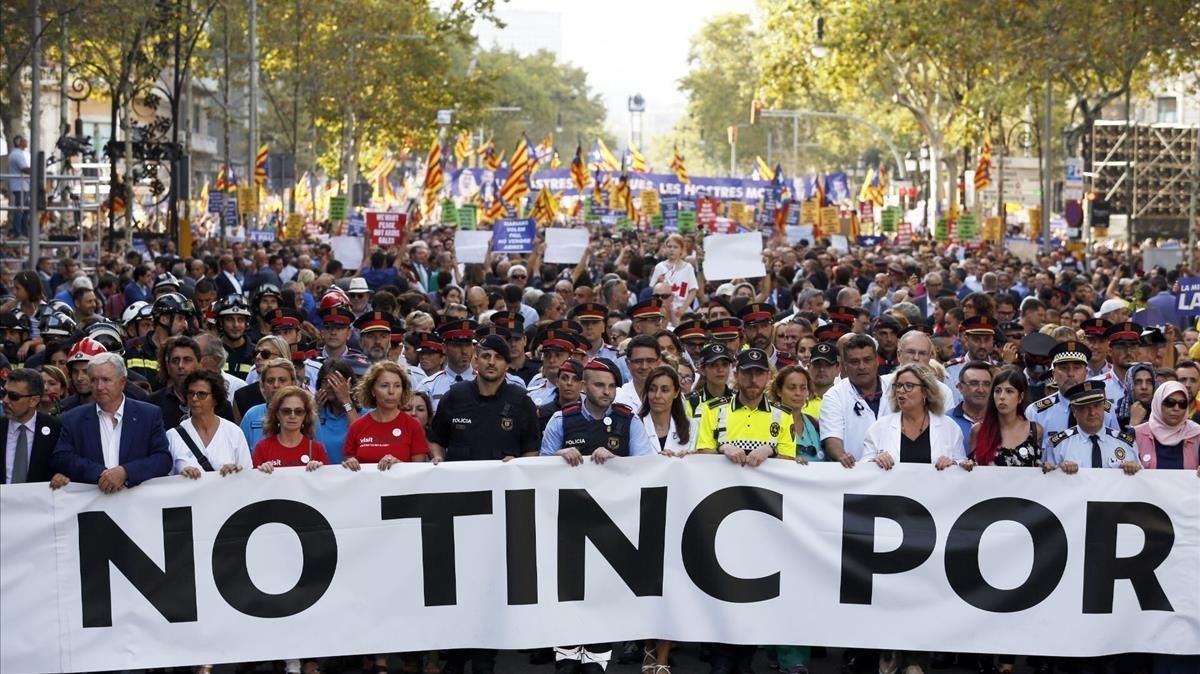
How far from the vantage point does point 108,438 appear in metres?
8.76

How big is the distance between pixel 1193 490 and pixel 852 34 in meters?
40.5

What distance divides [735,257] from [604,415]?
10.2 meters

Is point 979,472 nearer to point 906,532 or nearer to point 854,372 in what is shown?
point 906,532

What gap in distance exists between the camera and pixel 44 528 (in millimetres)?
8664

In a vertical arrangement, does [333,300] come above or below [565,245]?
below

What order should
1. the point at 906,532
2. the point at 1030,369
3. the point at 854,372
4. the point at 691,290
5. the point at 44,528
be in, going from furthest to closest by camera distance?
the point at 691,290 < the point at 1030,369 < the point at 854,372 < the point at 906,532 < the point at 44,528

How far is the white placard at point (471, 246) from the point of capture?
74.9 feet

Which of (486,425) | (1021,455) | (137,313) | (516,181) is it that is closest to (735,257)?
(137,313)

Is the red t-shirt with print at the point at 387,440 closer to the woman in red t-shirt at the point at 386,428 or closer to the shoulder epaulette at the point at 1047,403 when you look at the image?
the woman in red t-shirt at the point at 386,428

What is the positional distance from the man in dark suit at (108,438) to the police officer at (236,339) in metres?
3.58

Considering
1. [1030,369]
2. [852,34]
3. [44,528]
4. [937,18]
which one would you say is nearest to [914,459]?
[1030,369]

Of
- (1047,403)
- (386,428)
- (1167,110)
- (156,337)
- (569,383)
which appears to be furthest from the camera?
(1167,110)

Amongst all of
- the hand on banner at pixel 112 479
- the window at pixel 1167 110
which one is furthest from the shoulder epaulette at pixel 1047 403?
the window at pixel 1167 110

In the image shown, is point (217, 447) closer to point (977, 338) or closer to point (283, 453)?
point (283, 453)
